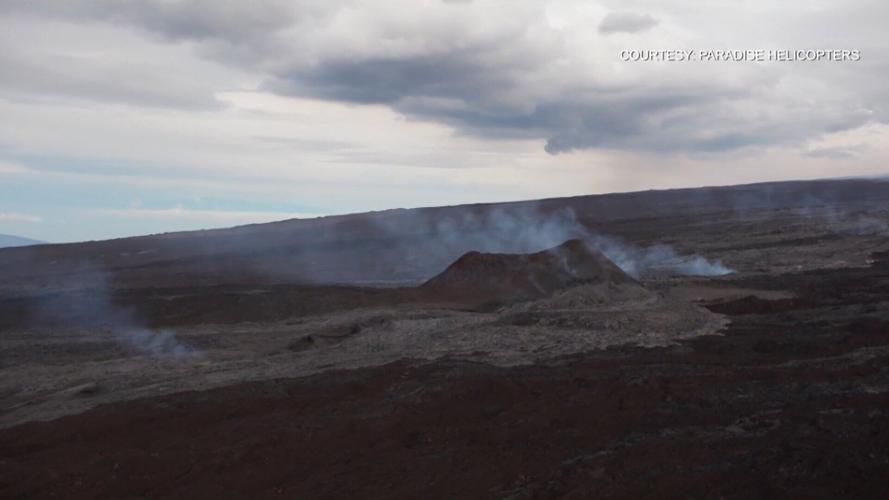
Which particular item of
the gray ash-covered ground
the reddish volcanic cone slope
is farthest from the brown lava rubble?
the reddish volcanic cone slope

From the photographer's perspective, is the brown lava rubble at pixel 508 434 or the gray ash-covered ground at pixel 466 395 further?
the gray ash-covered ground at pixel 466 395

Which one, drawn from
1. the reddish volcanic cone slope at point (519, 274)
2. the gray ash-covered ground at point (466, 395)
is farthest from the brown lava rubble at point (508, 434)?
the reddish volcanic cone slope at point (519, 274)

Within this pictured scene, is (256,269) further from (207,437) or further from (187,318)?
(207,437)

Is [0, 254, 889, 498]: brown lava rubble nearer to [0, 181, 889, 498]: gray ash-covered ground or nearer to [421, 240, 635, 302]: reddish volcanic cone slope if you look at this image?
[0, 181, 889, 498]: gray ash-covered ground

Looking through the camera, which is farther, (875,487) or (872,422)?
(872,422)

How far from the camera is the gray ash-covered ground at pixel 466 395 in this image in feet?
40.8

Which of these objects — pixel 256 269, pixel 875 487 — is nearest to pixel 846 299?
pixel 875 487

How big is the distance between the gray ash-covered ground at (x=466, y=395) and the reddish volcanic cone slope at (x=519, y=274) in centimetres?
172

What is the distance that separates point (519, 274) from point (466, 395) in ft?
76.8

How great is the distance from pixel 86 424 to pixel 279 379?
4936 mm

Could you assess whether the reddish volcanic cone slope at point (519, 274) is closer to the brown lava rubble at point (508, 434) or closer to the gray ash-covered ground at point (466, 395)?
the gray ash-covered ground at point (466, 395)

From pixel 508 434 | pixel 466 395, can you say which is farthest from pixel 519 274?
pixel 508 434

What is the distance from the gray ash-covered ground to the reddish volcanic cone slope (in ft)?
5.64

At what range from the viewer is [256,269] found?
69.4 meters
